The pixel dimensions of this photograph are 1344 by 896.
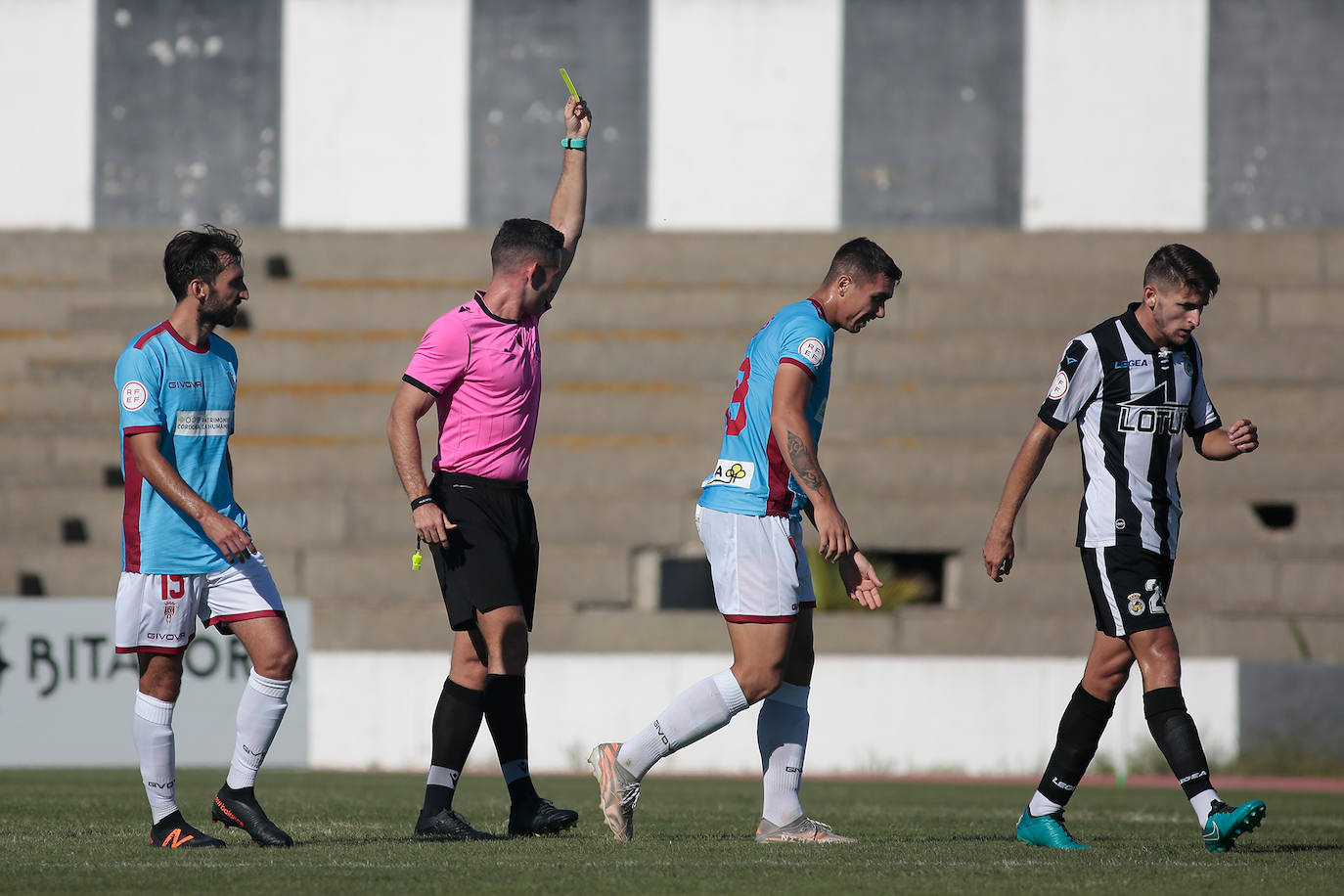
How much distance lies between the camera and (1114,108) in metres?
19.2

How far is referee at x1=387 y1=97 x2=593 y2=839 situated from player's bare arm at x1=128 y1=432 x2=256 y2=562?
617 mm

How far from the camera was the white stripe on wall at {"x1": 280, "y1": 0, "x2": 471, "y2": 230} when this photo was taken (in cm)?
1955

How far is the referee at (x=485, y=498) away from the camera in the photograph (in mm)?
6121

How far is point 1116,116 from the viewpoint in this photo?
1919 centimetres

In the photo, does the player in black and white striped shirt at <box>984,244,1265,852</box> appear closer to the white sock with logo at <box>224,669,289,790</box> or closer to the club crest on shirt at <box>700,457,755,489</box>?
the club crest on shirt at <box>700,457,755,489</box>

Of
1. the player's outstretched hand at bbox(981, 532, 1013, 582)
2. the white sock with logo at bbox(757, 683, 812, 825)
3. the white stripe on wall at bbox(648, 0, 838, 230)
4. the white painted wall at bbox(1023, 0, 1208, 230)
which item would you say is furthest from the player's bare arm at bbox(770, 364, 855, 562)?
the white painted wall at bbox(1023, 0, 1208, 230)

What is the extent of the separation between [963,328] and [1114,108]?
12.8 feet

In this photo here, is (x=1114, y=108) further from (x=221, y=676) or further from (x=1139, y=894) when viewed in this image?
(x=1139, y=894)

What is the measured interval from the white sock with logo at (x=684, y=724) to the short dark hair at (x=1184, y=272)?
6.68ft

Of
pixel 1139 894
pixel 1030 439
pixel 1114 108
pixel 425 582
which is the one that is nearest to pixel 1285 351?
pixel 1114 108

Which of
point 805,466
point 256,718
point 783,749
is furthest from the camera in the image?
point 783,749

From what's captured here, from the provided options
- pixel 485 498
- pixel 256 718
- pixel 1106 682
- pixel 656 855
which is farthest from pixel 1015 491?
pixel 256 718

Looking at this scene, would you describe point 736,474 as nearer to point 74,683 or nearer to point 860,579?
point 860,579

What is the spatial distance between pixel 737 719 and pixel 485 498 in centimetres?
651
